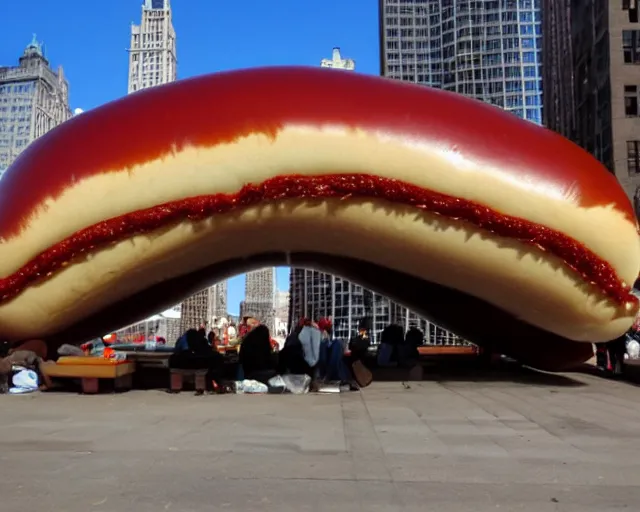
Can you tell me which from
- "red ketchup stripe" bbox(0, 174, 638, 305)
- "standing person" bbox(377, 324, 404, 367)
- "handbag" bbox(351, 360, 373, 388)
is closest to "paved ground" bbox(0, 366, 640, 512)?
"handbag" bbox(351, 360, 373, 388)

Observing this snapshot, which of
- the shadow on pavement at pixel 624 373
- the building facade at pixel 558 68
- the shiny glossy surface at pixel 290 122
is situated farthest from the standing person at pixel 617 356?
the building facade at pixel 558 68

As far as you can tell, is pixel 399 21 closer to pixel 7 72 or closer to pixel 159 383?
pixel 159 383

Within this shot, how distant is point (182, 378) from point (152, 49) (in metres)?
138

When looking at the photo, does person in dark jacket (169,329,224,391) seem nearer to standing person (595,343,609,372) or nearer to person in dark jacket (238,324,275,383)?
person in dark jacket (238,324,275,383)

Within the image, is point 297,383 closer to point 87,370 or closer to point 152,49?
point 87,370

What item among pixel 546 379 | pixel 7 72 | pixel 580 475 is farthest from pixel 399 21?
pixel 7 72

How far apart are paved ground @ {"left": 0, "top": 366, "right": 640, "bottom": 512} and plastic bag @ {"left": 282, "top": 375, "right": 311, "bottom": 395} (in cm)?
70

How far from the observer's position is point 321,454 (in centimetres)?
437

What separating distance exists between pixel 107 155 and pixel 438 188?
3.32 meters

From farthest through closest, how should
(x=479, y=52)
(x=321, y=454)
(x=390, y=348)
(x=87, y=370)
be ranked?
1. (x=479, y=52)
2. (x=390, y=348)
3. (x=87, y=370)
4. (x=321, y=454)

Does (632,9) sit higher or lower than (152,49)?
lower

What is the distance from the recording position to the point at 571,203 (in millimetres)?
6535

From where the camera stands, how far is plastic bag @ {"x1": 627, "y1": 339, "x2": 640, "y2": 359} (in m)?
14.8

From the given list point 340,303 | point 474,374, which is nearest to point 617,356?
point 474,374
